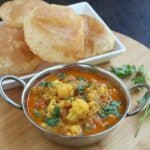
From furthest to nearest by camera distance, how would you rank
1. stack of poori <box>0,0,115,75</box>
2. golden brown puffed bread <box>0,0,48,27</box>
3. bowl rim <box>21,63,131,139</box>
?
golden brown puffed bread <box>0,0,48,27</box>
stack of poori <box>0,0,115,75</box>
bowl rim <box>21,63,131,139</box>

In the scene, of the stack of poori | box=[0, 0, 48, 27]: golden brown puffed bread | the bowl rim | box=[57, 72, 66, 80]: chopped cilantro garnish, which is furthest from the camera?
box=[0, 0, 48, 27]: golden brown puffed bread

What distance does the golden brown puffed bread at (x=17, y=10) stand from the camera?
190 cm

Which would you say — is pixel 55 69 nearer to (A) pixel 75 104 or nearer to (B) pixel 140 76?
(A) pixel 75 104

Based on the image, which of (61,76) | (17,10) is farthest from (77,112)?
(17,10)

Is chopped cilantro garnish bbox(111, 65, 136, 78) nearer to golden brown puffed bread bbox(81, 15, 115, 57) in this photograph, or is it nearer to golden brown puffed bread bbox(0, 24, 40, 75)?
golden brown puffed bread bbox(81, 15, 115, 57)

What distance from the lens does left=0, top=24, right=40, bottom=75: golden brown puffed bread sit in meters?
1.76

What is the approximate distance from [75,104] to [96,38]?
49cm

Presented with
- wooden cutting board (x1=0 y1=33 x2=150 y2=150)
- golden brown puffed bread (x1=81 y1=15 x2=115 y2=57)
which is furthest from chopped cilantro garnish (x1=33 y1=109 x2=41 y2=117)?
golden brown puffed bread (x1=81 y1=15 x2=115 y2=57)

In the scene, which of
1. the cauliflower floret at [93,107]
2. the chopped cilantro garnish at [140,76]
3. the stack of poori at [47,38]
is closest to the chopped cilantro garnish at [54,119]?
the cauliflower floret at [93,107]

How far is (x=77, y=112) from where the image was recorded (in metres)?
1.44

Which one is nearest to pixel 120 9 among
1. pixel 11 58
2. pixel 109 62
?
pixel 109 62

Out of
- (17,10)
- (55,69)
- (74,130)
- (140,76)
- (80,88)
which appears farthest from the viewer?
(17,10)

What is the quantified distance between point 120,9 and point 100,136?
217cm

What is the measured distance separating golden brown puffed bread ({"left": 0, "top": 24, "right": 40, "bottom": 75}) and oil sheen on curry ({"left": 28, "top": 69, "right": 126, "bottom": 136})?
0.14m
